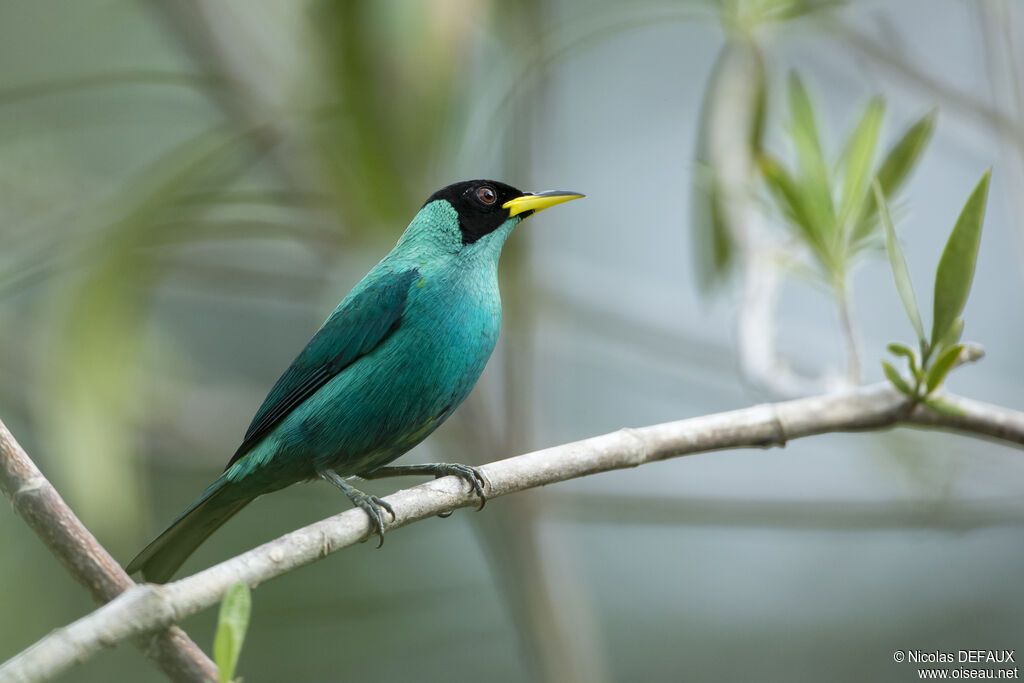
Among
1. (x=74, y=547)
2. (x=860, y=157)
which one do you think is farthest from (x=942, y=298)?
(x=74, y=547)

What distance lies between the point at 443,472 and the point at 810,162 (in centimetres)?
157

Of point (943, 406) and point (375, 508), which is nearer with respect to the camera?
point (943, 406)

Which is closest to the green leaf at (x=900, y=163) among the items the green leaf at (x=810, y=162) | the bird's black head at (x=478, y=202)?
the green leaf at (x=810, y=162)

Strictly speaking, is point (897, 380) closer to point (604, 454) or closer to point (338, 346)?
point (604, 454)

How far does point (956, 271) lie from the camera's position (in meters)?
2.62

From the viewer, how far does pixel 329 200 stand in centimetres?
448

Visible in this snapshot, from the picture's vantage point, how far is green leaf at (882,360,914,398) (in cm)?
264

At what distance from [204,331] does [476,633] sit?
4.25 meters

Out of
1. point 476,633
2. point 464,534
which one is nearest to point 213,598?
point 476,633

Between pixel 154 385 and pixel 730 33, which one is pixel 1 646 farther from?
pixel 730 33

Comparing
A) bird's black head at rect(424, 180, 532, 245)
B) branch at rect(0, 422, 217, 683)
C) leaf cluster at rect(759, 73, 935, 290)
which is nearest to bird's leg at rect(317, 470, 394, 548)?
branch at rect(0, 422, 217, 683)

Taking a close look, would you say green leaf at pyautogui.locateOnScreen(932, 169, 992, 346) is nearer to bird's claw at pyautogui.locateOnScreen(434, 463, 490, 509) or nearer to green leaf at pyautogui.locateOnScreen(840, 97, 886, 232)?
green leaf at pyautogui.locateOnScreen(840, 97, 886, 232)

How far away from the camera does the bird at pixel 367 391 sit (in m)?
3.29

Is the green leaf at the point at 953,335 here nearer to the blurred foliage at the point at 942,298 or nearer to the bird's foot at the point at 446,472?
the blurred foliage at the point at 942,298
